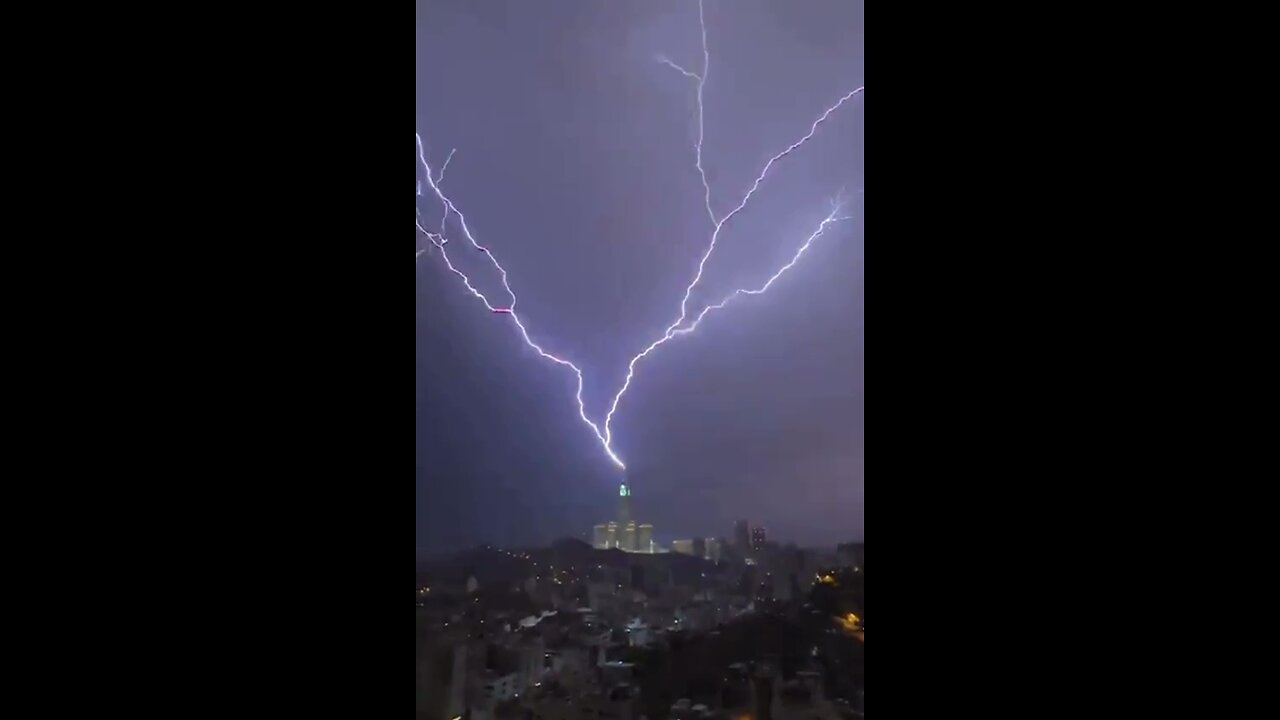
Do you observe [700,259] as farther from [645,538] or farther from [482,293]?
[645,538]

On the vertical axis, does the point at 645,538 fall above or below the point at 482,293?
below

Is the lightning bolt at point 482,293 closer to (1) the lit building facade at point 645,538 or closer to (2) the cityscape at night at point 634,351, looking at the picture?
(2) the cityscape at night at point 634,351

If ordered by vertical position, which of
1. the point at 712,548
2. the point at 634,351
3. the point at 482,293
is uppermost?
the point at 482,293

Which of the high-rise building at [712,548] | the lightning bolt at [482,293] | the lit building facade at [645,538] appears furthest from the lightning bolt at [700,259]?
the high-rise building at [712,548]

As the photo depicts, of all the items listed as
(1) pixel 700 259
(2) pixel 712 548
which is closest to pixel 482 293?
(1) pixel 700 259
